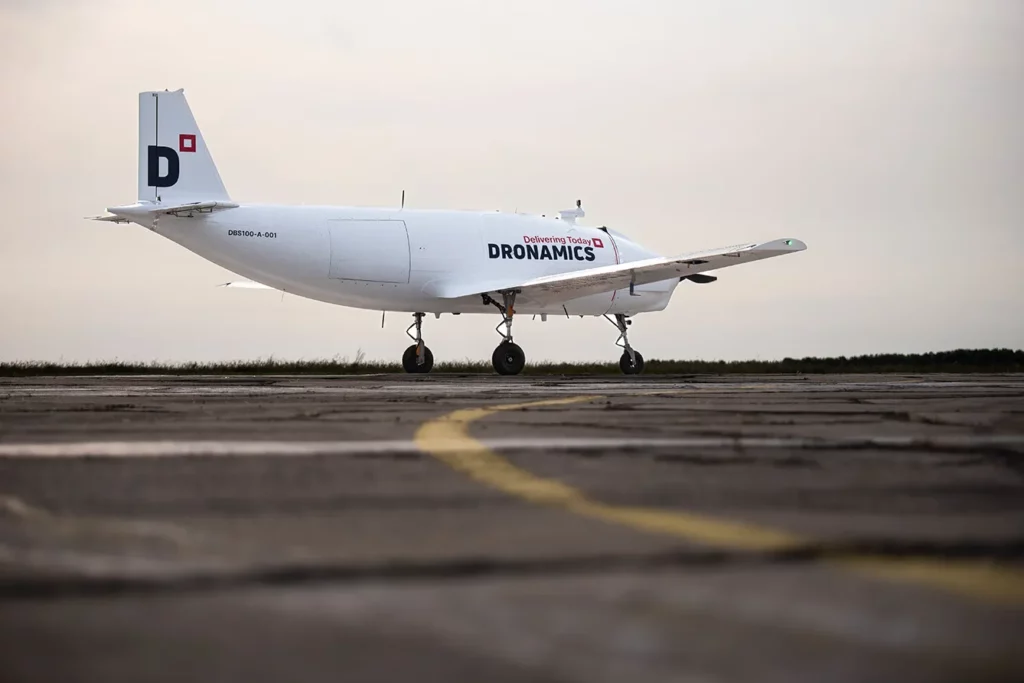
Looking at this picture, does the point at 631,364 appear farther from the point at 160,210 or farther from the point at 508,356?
the point at 160,210

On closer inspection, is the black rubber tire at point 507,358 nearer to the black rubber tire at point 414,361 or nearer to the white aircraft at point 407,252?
the white aircraft at point 407,252

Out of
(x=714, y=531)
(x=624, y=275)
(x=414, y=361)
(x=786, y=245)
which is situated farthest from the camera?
(x=414, y=361)

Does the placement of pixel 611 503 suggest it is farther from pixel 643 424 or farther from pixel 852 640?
pixel 643 424

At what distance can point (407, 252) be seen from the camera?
25.7 metres

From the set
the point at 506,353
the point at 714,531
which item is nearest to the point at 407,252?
the point at 506,353

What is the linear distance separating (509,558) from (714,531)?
0.80 m

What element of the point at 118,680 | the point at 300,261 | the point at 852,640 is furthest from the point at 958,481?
the point at 300,261

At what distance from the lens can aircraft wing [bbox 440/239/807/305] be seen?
2288cm

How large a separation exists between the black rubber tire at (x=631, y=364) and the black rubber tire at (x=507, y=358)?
14.0 ft

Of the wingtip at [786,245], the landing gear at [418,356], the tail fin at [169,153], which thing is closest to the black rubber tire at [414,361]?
the landing gear at [418,356]

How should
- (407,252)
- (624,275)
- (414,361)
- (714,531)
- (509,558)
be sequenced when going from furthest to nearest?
(414,361), (407,252), (624,275), (714,531), (509,558)

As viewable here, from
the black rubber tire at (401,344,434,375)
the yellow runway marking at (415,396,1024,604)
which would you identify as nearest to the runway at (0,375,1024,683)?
the yellow runway marking at (415,396,1024,604)

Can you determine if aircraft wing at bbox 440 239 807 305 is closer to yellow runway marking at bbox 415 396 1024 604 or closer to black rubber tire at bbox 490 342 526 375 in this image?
black rubber tire at bbox 490 342 526 375

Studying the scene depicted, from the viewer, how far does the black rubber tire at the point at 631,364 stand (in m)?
29.0
